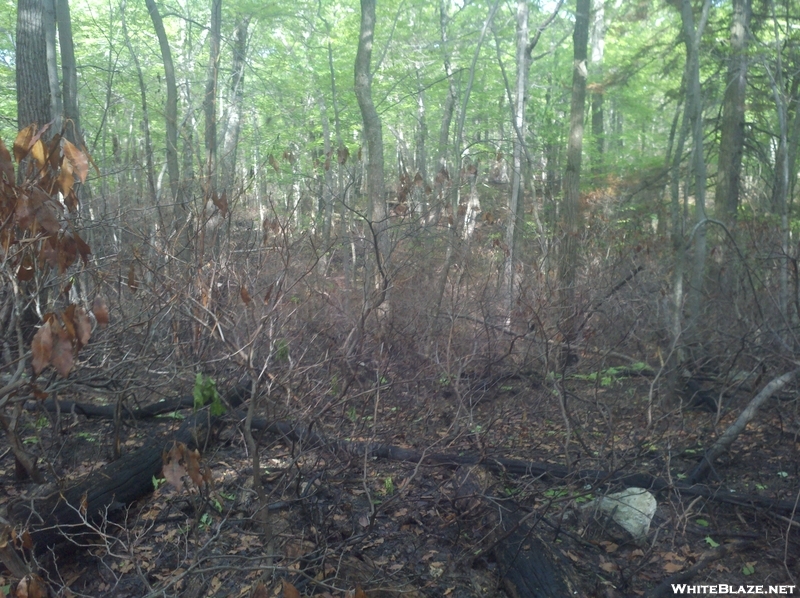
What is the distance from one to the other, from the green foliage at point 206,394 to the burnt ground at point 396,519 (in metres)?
0.38

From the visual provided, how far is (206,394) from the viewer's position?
17.7 feet

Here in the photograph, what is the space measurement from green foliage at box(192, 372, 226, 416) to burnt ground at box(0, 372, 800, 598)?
382 mm

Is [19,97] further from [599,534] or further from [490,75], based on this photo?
[490,75]

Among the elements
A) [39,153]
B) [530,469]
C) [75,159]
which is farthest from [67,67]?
[530,469]

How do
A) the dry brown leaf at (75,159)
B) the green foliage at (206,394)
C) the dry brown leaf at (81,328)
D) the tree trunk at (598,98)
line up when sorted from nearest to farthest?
the dry brown leaf at (81,328) → the dry brown leaf at (75,159) → the green foliage at (206,394) → the tree trunk at (598,98)

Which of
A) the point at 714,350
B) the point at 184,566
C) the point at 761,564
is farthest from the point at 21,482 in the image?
the point at 714,350

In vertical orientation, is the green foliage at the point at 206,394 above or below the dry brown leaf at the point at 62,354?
below

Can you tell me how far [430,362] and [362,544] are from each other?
258cm

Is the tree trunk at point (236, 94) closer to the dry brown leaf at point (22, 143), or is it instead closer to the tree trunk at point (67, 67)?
the tree trunk at point (67, 67)

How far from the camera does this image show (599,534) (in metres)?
5.16

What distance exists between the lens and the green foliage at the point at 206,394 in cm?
523

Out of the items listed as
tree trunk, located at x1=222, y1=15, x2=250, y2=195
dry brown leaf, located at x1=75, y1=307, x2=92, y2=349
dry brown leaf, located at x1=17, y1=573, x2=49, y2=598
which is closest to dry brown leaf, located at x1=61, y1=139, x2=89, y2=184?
dry brown leaf, located at x1=75, y1=307, x2=92, y2=349

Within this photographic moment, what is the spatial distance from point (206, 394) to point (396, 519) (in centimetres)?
189

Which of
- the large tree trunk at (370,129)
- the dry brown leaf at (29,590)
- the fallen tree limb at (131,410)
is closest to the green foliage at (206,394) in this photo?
the fallen tree limb at (131,410)
